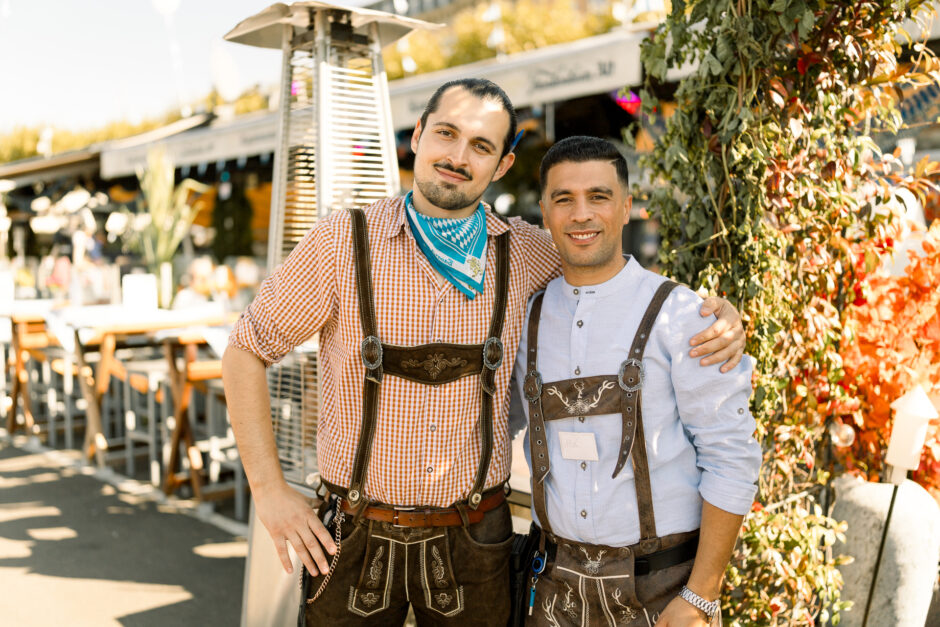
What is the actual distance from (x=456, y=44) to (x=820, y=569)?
2315cm

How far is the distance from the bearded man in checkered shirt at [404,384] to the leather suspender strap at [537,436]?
71 millimetres

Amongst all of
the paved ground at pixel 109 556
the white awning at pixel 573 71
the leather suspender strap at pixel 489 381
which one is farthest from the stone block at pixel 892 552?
the white awning at pixel 573 71

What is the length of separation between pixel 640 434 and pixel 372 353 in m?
0.53

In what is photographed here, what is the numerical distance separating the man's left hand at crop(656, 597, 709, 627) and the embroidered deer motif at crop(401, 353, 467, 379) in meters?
0.60

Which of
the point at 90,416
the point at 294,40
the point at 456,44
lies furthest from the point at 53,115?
the point at 294,40

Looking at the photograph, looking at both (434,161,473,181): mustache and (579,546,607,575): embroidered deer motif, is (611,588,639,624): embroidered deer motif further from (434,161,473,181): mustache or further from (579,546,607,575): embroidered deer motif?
(434,161,473,181): mustache

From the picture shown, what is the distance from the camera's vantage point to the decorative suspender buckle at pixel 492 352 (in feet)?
4.91

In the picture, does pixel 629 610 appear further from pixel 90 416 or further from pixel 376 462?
pixel 90 416

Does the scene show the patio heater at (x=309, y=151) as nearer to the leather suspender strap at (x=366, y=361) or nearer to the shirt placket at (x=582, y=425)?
the leather suspender strap at (x=366, y=361)

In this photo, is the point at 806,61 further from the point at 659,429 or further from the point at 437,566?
the point at 437,566

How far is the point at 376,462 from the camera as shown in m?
1.48

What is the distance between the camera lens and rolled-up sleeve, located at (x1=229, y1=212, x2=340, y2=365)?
145 cm

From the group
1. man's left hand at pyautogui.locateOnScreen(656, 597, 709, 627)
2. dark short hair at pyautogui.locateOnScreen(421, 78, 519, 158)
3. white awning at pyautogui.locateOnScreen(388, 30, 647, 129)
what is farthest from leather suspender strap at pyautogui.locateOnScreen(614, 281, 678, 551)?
white awning at pyautogui.locateOnScreen(388, 30, 647, 129)

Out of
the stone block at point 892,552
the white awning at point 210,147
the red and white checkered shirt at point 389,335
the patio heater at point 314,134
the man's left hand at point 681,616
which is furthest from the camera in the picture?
the white awning at point 210,147
